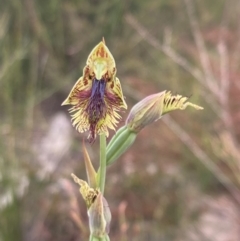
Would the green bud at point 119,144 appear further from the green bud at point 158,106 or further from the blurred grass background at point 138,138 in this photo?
the blurred grass background at point 138,138

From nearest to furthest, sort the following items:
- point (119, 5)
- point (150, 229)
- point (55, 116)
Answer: point (150, 229), point (119, 5), point (55, 116)

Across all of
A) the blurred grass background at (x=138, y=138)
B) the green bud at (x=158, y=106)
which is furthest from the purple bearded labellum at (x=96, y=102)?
the blurred grass background at (x=138, y=138)

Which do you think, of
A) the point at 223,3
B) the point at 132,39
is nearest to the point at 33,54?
the point at 132,39

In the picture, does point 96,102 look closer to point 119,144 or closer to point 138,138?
point 119,144

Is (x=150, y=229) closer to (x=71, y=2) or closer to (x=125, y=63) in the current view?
(x=125, y=63)

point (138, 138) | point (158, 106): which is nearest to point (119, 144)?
point (158, 106)

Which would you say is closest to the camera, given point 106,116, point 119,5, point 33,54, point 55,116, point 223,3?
point 106,116
